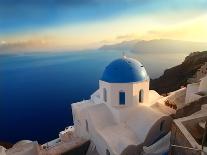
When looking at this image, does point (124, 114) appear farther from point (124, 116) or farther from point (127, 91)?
point (127, 91)

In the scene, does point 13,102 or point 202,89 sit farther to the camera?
point 13,102

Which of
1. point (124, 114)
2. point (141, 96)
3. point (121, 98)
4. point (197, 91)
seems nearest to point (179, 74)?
point (197, 91)

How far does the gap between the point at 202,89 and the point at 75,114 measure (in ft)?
27.6

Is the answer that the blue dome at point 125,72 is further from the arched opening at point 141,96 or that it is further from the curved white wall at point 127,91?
the arched opening at point 141,96

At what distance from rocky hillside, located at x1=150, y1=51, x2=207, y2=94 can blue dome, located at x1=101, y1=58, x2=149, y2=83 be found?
71.7ft

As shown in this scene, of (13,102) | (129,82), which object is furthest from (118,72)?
(13,102)

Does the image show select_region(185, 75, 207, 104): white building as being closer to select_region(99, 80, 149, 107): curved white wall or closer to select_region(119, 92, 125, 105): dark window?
select_region(99, 80, 149, 107): curved white wall

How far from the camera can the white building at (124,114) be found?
12073mm

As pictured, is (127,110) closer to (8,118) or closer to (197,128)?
(197,128)

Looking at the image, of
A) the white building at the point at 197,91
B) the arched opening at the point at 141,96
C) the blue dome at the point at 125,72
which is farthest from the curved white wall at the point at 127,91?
the white building at the point at 197,91

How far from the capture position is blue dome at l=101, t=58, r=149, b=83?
42.7ft

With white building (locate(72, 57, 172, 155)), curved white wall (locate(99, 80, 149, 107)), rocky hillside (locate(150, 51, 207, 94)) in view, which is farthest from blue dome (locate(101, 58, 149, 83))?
rocky hillside (locate(150, 51, 207, 94))

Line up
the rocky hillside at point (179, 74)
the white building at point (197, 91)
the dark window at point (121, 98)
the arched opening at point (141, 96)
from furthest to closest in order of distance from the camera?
1. the rocky hillside at point (179, 74)
2. the arched opening at point (141, 96)
3. the dark window at point (121, 98)
4. the white building at point (197, 91)

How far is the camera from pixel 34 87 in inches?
2653
